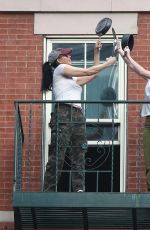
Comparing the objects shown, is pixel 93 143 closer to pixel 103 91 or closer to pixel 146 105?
pixel 103 91

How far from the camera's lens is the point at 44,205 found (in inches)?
478

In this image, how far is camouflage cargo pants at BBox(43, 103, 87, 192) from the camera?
12.4m

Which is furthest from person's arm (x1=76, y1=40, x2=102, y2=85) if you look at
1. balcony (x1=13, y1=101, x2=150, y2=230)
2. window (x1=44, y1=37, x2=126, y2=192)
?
window (x1=44, y1=37, x2=126, y2=192)

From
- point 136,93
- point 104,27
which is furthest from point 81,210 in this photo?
point 104,27

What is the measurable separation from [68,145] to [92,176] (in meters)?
1.34

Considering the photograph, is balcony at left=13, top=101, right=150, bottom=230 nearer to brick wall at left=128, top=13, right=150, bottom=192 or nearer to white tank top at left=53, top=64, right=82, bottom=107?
brick wall at left=128, top=13, right=150, bottom=192

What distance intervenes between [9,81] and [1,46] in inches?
20.5

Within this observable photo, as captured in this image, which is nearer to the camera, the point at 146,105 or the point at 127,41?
the point at 146,105

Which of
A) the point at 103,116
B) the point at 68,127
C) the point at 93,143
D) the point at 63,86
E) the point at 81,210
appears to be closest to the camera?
the point at 81,210

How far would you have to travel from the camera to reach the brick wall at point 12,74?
1352 cm

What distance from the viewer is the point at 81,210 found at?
12352mm

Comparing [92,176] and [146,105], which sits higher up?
[146,105]
